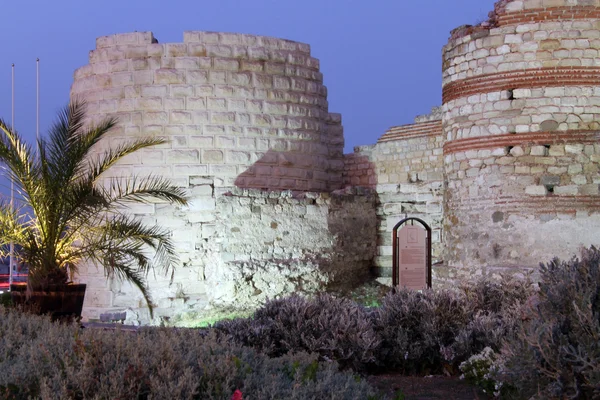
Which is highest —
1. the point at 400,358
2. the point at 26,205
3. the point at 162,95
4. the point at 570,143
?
the point at 162,95

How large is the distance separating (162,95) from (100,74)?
4.28ft

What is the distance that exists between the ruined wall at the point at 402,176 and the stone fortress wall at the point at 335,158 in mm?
28

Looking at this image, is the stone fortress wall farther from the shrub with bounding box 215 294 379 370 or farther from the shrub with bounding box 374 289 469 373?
the shrub with bounding box 215 294 379 370

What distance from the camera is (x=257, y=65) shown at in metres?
13.4

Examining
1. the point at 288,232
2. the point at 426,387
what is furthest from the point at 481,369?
the point at 288,232

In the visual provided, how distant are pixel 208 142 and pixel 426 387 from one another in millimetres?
6992

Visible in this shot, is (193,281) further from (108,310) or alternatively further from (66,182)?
(66,182)

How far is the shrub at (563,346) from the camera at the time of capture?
4984 mm

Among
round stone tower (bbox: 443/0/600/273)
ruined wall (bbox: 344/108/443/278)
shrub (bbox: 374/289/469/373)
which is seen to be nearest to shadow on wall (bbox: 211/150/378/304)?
ruined wall (bbox: 344/108/443/278)

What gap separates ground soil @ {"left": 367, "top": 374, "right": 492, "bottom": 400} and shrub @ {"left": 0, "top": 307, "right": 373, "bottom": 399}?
107 cm

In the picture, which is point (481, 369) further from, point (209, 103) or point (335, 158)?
point (335, 158)

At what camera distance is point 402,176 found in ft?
45.9

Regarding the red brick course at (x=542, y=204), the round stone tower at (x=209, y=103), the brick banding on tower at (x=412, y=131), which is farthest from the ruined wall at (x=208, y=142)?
the red brick course at (x=542, y=204)

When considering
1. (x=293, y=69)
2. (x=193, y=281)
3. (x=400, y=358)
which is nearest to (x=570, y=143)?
(x=400, y=358)
